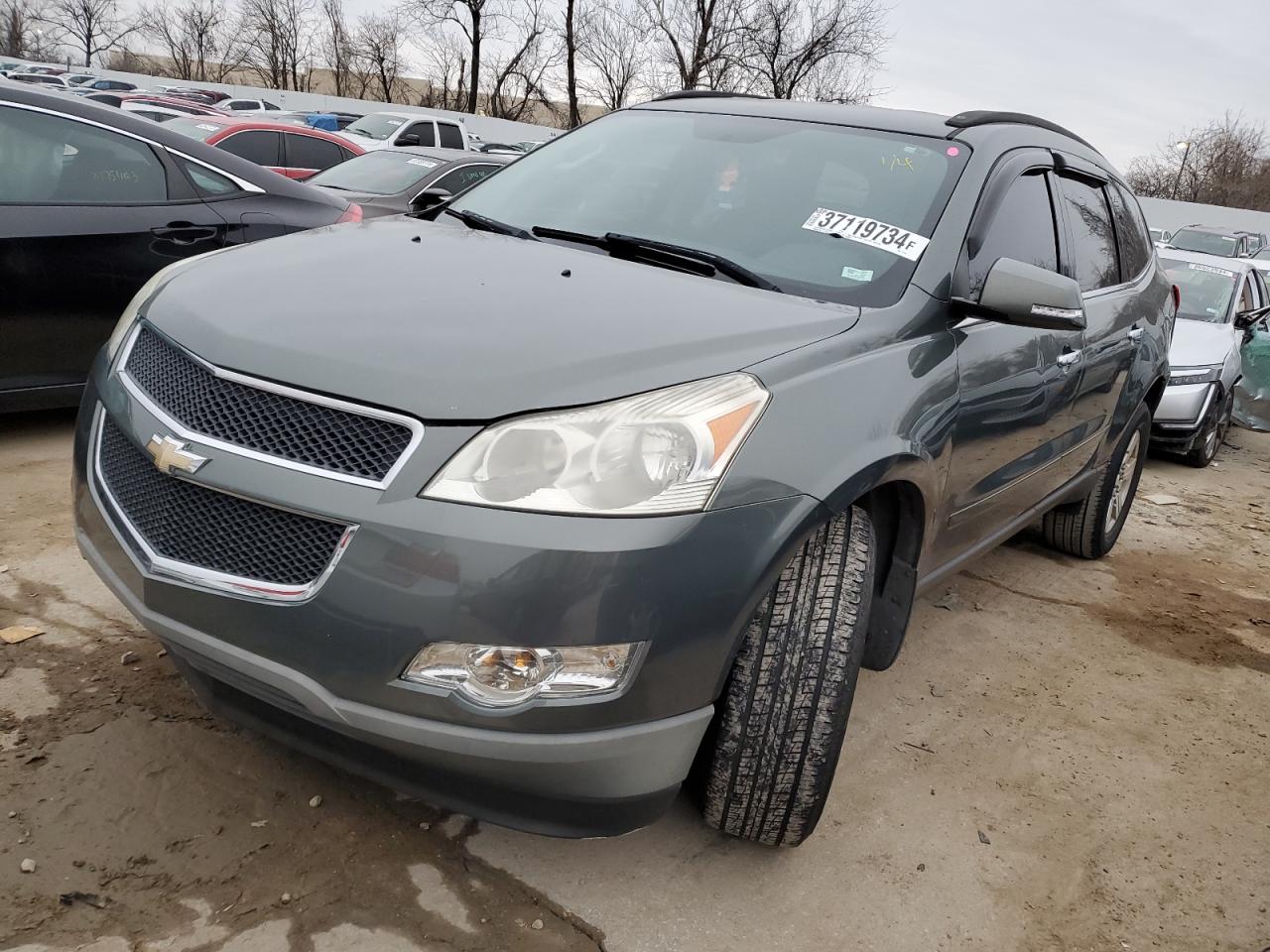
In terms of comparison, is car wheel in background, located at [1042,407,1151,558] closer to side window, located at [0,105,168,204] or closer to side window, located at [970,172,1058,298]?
side window, located at [970,172,1058,298]

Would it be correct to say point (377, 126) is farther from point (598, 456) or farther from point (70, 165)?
point (598, 456)

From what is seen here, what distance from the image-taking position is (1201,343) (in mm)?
7781

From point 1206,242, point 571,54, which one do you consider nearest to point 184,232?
point 1206,242

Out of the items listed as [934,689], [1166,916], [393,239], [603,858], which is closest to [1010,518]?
[934,689]

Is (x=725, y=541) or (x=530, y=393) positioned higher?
(x=530, y=393)

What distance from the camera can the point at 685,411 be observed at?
1.87 m

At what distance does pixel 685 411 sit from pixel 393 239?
113 cm

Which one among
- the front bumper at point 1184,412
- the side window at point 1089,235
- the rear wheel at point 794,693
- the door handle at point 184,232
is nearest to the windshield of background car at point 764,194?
the rear wheel at point 794,693

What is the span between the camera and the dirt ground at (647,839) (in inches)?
79.7

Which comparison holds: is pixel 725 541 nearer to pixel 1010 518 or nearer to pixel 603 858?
pixel 603 858

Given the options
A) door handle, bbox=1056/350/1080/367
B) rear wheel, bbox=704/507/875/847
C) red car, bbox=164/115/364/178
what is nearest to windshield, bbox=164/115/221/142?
red car, bbox=164/115/364/178

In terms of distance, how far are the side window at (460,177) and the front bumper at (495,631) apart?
24.3 feet

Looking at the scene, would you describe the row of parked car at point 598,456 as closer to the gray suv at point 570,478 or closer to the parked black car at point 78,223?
the gray suv at point 570,478

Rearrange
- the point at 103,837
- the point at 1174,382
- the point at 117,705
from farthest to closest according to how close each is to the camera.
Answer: the point at 1174,382 → the point at 117,705 → the point at 103,837
